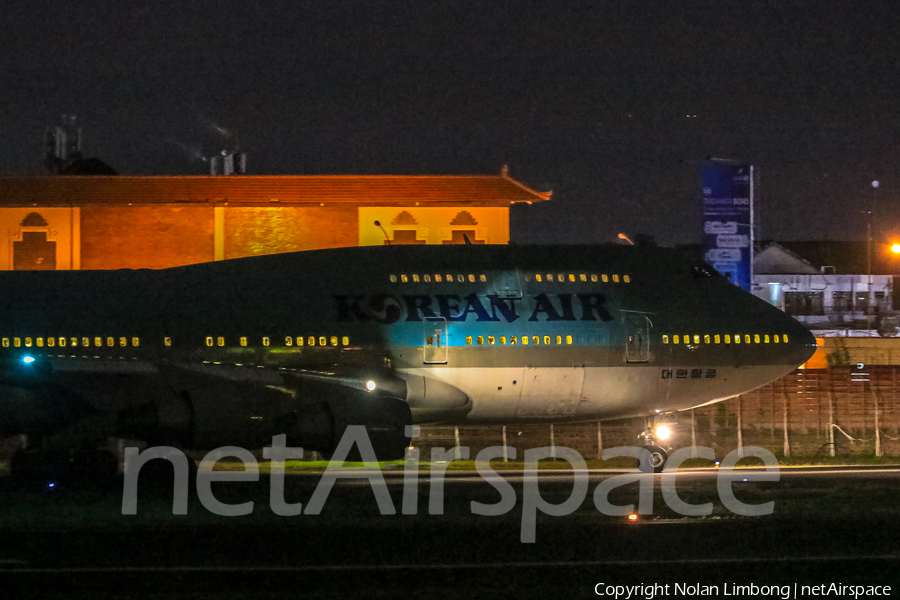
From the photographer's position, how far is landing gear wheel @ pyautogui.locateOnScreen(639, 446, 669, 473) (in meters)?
24.4

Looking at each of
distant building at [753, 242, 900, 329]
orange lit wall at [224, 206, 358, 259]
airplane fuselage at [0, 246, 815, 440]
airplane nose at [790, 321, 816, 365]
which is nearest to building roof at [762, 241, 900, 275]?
distant building at [753, 242, 900, 329]

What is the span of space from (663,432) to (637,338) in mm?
2376

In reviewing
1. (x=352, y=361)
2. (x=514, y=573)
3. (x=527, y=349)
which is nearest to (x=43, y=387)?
(x=352, y=361)

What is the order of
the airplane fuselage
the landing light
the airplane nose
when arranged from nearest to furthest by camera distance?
the airplane fuselage
the airplane nose
the landing light

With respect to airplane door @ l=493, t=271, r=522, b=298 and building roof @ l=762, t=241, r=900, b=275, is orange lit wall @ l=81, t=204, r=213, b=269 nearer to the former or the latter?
airplane door @ l=493, t=271, r=522, b=298

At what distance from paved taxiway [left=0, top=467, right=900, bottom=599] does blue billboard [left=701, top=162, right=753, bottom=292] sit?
32016 millimetres

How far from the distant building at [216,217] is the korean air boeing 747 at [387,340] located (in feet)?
61.9

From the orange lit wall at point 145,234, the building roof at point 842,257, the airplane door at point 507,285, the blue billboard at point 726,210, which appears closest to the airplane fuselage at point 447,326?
the airplane door at point 507,285

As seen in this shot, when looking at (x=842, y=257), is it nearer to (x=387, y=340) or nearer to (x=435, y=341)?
(x=435, y=341)

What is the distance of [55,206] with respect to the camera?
43.3m

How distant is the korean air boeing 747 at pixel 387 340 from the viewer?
20.7 meters

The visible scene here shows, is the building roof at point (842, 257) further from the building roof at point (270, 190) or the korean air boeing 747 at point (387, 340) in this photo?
the korean air boeing 747 at point (387, 340)

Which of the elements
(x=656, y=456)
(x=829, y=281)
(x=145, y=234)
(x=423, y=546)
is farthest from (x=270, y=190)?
(x=829, y=281)

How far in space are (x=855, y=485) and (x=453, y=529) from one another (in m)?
9.20
